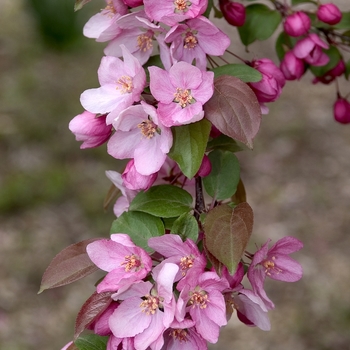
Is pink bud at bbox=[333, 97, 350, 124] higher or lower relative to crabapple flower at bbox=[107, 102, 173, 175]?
lower

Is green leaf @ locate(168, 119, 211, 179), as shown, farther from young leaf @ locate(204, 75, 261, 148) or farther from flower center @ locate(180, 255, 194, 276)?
flower center @ locate(180, 255, 194, 276)

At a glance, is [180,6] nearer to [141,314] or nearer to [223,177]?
[223,177]

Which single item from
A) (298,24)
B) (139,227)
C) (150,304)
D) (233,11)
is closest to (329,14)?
(298,24)

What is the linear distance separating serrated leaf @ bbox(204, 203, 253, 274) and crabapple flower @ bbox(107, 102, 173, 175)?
126mm

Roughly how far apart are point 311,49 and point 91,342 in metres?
0.82

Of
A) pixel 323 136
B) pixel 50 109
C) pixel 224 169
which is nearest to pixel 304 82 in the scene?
pixel 323 136

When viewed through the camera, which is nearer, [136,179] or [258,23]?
[136,179]

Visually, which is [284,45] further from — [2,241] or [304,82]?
[304,82]

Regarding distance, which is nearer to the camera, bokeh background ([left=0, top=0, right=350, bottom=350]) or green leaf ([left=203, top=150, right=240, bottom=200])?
green leaf ([left=203, top=150, right=240, bottom=200])

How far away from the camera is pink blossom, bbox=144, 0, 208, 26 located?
2.85 feet

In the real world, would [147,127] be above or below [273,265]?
above

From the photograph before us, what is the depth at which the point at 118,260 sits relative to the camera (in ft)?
2.89

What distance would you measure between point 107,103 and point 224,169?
0.27m

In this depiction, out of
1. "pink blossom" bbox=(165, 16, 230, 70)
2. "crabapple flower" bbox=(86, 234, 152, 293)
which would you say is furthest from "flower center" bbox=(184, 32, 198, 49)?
"crabapple flower" bbox=(86, 234, 152, 293)
